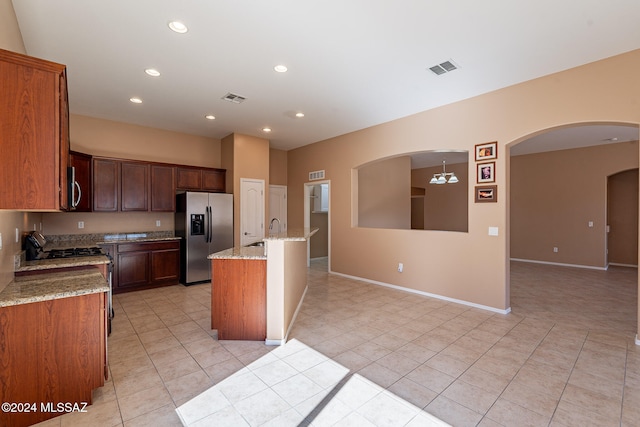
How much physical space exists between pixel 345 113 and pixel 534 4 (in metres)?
2.83

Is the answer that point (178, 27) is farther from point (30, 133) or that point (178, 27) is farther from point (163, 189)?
point (163, 189)

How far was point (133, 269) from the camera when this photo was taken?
16.3 feet

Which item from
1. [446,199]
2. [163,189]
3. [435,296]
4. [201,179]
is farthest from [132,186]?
[446,199]

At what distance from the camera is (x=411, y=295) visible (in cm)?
479

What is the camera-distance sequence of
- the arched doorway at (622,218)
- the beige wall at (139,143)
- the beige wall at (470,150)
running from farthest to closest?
the arched doorway at (622,218) < the beige wall at (139,143) < the beige wall at (470,150)

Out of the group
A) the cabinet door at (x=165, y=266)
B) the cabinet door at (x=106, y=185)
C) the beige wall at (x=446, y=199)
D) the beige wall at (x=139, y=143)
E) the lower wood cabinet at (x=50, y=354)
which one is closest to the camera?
the lower wood cabinet at (x=50, y=354)

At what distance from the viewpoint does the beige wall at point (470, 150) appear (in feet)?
10.5

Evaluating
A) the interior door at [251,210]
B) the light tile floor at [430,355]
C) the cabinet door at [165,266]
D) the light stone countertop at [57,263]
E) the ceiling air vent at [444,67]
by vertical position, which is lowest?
the light tile floor at [430,355]

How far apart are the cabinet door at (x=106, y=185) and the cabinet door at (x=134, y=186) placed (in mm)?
86

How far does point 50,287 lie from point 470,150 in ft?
15.9

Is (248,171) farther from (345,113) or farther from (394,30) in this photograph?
(394,30)

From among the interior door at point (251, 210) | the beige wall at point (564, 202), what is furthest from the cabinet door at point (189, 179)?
the beige wall at point (564, 202)

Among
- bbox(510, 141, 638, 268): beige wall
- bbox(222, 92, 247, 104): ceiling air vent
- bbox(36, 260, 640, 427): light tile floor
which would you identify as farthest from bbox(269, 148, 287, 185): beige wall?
bbox(510, 141, 638, 268): beige wall

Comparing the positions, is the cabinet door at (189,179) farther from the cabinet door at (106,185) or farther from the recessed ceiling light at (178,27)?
the recessed ceiling light at (178,27)
